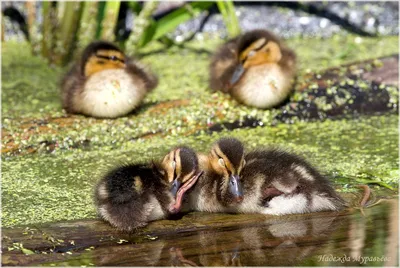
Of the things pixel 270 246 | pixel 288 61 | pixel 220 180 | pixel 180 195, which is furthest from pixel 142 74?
pixel 270 246

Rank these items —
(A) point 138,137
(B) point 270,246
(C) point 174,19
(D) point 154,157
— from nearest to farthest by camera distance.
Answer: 1. (B) point 270,246
2. (D) point 154,157
3. (A) point 138,137
4. (C) point 174,19

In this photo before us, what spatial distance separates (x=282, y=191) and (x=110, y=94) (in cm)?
170

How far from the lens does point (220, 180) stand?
3.40 meters

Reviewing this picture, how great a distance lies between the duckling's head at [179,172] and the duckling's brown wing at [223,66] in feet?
5.77

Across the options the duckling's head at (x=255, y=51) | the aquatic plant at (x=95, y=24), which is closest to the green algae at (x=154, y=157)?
the duckling's head at (x=255, y=51)

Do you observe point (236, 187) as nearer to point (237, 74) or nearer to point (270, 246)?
point (270, 246)

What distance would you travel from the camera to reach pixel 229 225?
129 inches

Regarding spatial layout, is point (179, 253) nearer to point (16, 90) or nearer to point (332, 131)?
point (332, 131)

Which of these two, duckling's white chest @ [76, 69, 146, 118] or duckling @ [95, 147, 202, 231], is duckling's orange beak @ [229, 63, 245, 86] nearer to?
duckling's white chest @ [76, 69, 146, 118]

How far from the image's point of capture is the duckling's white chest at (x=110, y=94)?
4742mm

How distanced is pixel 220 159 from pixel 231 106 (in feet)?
5.03

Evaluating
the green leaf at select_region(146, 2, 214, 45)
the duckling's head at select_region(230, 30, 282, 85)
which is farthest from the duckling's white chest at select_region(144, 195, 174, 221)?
the green leaf at select_region(146, 2, 214, 45)

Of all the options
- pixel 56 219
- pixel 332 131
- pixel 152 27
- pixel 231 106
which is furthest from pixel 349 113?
pixel 56 219

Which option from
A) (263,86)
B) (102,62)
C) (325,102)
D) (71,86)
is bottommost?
(325,102)
